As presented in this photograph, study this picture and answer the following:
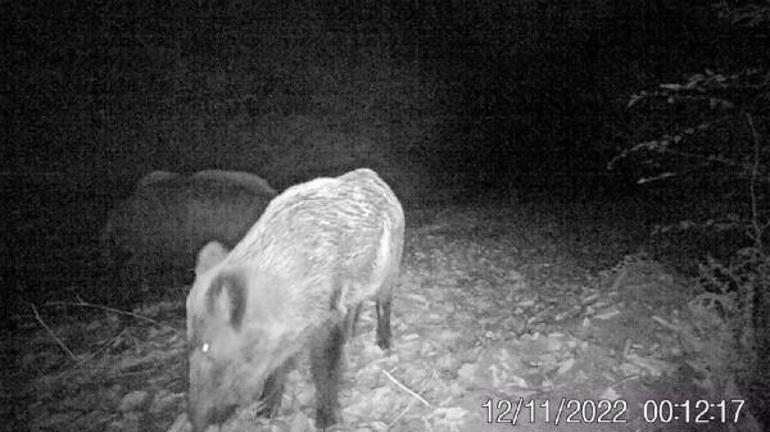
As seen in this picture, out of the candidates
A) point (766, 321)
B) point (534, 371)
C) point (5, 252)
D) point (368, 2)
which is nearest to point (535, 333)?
point (534, 371)

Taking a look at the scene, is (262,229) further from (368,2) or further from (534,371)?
(368,2)

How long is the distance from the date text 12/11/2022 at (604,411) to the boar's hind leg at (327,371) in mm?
1215

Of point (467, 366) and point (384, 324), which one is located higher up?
point (384, 324)

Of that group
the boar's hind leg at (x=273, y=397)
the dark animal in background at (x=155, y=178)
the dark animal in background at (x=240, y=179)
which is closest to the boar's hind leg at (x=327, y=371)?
the boar's hind leg at (x=273, y=397)

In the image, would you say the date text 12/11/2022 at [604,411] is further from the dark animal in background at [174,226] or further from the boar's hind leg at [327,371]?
the dark animal in background at [174,226]

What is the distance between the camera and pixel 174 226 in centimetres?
784

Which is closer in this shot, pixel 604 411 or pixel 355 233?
pixel 604 411

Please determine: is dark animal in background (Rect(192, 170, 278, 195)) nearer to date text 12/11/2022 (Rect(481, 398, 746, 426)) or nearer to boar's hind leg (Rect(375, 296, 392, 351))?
boar's hind leg (Rect(375, 296, 392, 351))

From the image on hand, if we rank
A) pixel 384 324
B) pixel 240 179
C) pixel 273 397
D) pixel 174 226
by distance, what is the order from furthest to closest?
pixel 240 179 < pixel 174 226 < pixel 384 324 < pixel 273 397

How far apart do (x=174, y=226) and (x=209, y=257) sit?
174 inches

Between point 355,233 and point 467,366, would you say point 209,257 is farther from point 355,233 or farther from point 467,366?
point 467,366

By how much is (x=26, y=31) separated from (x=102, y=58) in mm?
1985

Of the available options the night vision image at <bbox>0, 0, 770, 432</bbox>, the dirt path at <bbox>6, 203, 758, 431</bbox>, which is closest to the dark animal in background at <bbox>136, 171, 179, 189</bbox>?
the night vision image at <bbox>0, 0, 770, 432</bbox>

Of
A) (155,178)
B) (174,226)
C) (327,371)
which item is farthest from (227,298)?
(155,178)
